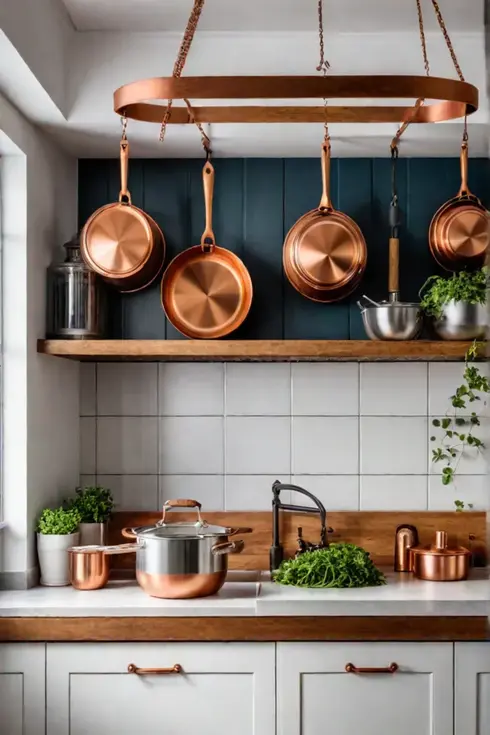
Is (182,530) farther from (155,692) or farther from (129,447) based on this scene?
(155,692)

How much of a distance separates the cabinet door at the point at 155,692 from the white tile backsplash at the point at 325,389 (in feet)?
2.92

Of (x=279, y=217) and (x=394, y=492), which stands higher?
(x=279, y=217)

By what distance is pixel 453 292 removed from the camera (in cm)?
279

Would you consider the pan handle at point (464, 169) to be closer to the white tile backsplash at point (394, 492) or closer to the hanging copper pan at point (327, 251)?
the hanging copper pan at point (327, 251)

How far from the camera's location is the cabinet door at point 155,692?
8.06 feet

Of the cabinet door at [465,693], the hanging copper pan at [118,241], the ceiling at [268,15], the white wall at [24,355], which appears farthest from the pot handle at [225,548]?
the ceiling at [268,15]

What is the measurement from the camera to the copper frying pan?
2.93m

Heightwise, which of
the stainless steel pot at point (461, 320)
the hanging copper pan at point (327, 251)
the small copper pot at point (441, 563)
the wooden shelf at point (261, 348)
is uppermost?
the hanging copper pan at point (327, 251)

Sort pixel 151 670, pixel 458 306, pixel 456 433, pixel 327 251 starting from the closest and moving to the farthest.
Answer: pixel 151 670, pixel 458 306, pixel 327 251, pixel 456 433

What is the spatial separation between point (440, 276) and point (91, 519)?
1415 mm

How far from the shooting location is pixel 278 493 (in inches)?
116

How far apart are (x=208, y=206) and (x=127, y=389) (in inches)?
27.9

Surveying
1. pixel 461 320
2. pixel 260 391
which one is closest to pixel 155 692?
pixel 260 391

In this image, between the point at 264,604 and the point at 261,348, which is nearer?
the point at 264,604
